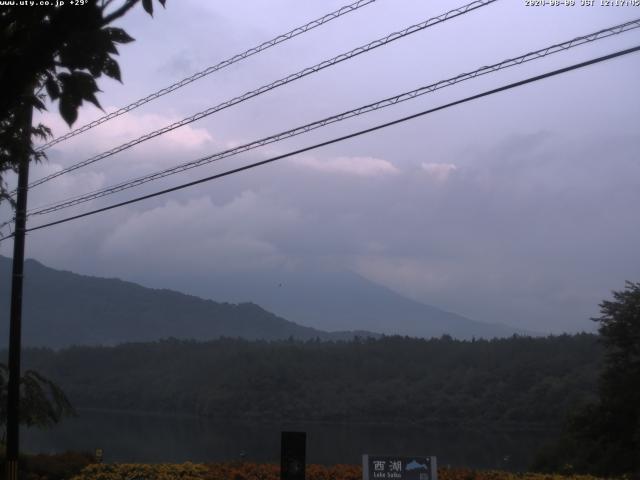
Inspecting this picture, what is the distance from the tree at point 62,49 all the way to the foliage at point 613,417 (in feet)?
71.6

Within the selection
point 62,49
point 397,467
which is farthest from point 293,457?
point 62,49

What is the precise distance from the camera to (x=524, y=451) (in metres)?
32.5

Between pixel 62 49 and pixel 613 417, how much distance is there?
24.7 m

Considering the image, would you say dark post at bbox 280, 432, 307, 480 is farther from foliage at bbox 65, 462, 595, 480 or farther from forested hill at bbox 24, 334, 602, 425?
forested hill at bbox 24, 334, 602, 425

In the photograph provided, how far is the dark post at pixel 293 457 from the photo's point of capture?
40.0ft

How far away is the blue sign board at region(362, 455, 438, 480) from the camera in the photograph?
40.5 feet

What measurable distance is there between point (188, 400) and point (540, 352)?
33044 mm

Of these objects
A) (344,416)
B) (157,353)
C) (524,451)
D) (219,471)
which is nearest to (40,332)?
(157,353)

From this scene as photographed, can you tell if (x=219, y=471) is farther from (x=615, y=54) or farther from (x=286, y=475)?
(x=615, y=54)

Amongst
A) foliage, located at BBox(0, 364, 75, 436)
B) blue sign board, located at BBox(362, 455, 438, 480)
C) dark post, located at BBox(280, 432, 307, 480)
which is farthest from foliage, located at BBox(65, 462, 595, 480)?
foliage, located at BBox(0, 364, 75, 436)

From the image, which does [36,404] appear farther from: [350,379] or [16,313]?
[350,379]

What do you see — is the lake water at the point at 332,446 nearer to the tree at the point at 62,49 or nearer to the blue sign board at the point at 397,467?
the blue sign board at the point at 397,467

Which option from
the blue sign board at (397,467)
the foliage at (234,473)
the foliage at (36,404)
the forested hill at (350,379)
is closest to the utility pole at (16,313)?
the foliage at (234,473)

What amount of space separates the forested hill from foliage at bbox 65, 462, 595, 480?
3362 cm
